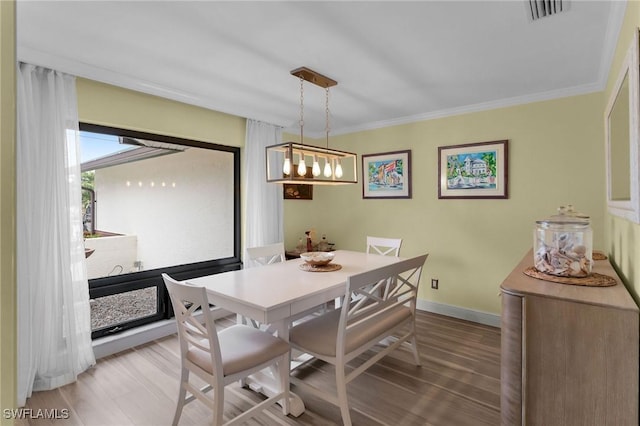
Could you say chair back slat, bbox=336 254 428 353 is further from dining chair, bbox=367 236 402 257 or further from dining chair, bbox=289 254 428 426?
dining chair, bbox=367 236 402 257

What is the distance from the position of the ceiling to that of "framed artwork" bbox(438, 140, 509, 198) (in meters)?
0.51

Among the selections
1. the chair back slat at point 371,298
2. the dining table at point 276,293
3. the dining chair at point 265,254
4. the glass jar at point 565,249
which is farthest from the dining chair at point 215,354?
the glass jar at point 565,249

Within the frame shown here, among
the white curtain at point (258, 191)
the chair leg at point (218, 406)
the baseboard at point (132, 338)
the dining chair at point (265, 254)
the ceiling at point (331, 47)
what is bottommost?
the baseboard at point (132, 338)

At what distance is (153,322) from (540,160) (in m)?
4.13

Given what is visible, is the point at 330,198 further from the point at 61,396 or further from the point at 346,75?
the point at 61,396

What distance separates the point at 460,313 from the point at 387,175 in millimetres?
1837

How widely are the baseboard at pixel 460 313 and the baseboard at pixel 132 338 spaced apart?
282cm

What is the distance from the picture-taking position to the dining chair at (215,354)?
1574 mm

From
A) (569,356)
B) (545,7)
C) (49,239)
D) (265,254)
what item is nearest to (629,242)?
(569,356)

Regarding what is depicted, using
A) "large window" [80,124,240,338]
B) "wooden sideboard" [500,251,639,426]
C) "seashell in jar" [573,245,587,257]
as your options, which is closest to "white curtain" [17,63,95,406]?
"large window" [80,124,240,338]

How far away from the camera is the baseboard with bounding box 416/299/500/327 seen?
10.7 ft

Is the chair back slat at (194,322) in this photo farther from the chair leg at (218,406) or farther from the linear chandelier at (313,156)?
the linear chandelier at (313,156)

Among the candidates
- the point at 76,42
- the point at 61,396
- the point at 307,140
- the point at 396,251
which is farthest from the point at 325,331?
the point at 307,140

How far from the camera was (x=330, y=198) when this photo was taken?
4625 mm
